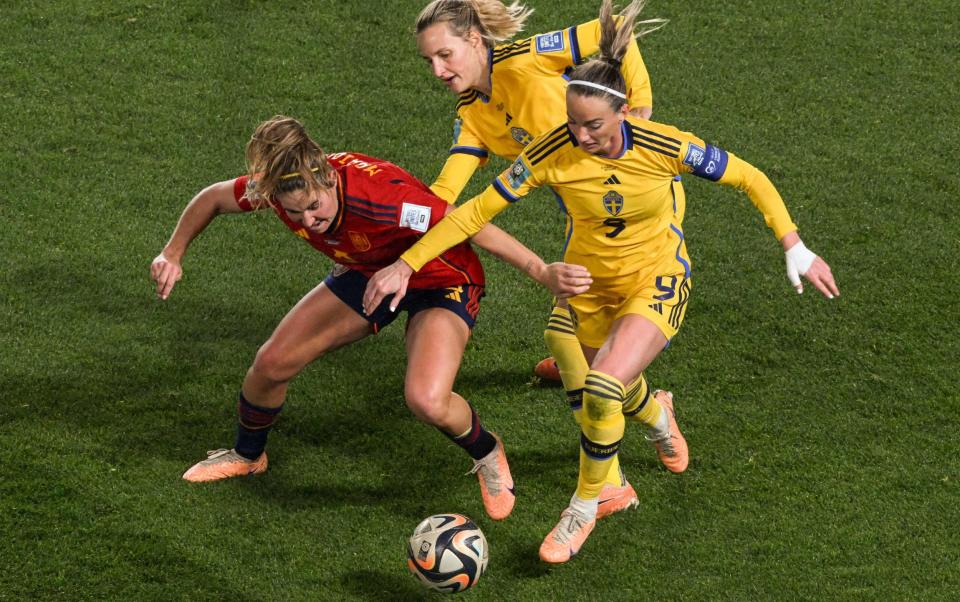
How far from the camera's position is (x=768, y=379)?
7906 mm

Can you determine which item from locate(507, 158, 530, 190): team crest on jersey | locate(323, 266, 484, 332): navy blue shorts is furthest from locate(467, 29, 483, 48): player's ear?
locate(323, 266, 484, 332): navy blue shorts

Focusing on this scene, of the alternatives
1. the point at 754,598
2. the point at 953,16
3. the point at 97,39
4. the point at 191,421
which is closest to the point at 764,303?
the point at 754,598

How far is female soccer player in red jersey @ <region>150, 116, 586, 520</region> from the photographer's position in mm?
6121

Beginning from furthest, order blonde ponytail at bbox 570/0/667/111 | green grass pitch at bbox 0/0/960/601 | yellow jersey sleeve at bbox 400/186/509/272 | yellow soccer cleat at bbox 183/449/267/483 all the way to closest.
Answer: yellow soccer cleat at bbox 183/449/267/483 < green grass pitch at bbox 0/0/960/601 < yellow jersey sleeve at bbox 400/186/509/272 < blonde ponytail at bbox 570/0/667/111

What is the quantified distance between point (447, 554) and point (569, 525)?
0.77 m

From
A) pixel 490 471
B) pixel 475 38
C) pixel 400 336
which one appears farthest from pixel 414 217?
pixel 400 336

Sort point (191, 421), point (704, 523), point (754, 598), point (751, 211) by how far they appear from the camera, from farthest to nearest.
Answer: point (751, 211), point (191, 421), point (704, 523), point (754, 598)

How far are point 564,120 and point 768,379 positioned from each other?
219 cm

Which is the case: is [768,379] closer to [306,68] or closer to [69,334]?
[69,334]

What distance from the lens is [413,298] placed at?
680 centimetres

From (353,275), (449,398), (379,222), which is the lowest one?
(449,398)

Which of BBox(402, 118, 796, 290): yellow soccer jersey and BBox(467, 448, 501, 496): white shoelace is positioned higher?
BBox(402, 118, 796, 290): yellow soccer jersey

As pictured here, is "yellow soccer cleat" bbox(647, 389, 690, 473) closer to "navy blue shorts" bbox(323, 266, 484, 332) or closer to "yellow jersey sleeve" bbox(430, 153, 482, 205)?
"navy blue shorts" bbox(323, 266, 484, 332)

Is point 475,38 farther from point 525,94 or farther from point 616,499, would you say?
point 616,499
